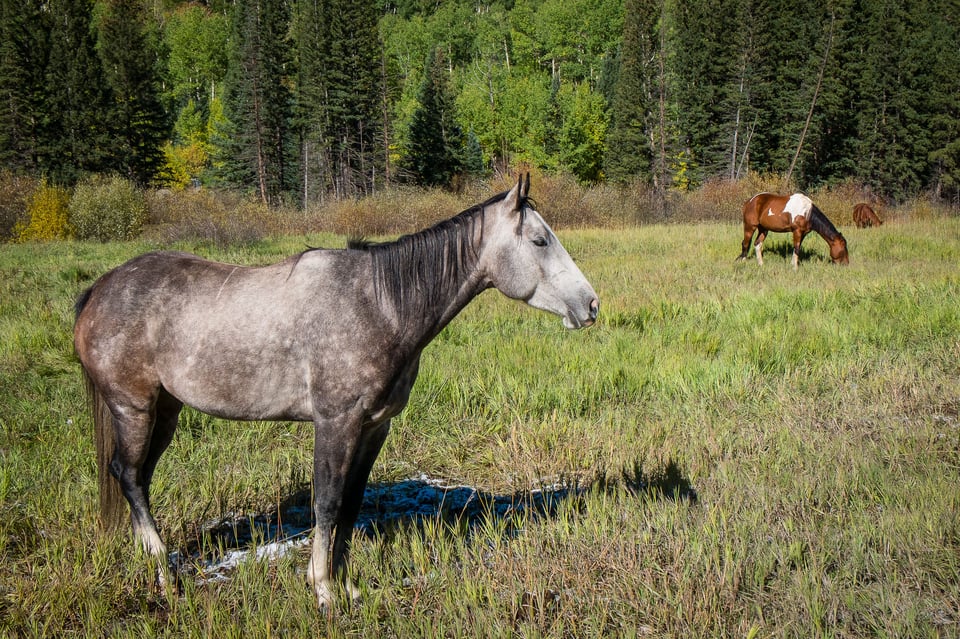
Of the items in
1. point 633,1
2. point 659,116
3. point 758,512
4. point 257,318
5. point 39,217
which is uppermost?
point 633,1

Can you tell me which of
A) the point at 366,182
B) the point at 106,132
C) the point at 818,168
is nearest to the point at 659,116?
the point at 818,168

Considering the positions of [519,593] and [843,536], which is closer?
[519,593]

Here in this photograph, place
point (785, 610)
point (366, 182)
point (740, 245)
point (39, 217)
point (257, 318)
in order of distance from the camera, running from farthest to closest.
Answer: point (366, 182) → point (39, 217) → point (740, 245) → point (257, 318) → point (785, 610)

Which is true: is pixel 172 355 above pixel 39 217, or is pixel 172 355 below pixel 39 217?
above

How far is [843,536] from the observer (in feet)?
10.1

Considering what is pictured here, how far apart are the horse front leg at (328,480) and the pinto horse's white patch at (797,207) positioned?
14297 millimetres

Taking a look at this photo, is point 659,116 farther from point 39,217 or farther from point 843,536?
point 843,536

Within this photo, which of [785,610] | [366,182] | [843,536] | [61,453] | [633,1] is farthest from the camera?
[366,182]

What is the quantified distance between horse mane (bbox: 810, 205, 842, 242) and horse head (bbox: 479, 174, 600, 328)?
43.5ft

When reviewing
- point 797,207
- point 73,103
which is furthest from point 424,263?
point 73,103

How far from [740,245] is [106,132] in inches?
1482

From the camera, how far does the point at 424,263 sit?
2.88 meters

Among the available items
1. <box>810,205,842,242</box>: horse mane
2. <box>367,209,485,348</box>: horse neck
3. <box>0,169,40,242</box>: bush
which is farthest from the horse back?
<box>0,169,40,242</box>: bush

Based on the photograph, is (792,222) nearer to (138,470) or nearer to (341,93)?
(138,470)
